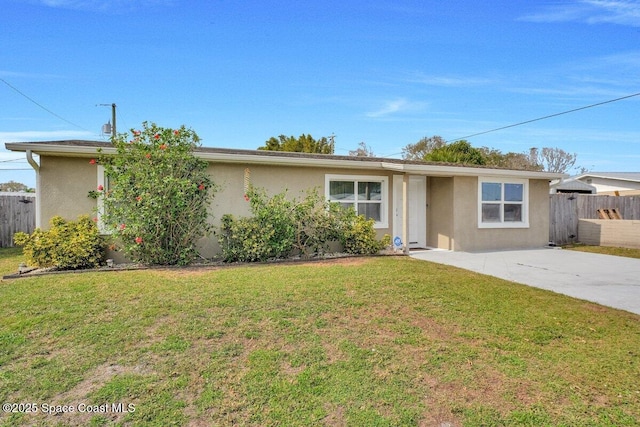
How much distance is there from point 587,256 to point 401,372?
32.9ft

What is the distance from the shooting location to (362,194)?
36.2ft

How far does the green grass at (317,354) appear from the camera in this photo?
2914 mm

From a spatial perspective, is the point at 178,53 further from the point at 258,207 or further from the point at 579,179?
A: the point at 579,179

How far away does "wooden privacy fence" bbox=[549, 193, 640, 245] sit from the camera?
46.4 feet

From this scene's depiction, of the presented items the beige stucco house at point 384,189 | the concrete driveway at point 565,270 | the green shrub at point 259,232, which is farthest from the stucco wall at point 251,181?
the concrete driveway at point 565,270

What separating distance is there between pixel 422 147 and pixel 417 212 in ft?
83.9

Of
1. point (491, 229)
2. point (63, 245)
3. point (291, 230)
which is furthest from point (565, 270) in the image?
point (63, 245)

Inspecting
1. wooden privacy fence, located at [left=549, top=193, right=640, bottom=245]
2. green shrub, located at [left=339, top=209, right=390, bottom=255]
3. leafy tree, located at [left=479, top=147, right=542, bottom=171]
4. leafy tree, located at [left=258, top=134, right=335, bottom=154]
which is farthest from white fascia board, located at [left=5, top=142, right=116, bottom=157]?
leafy tree, located at [left=479, top=147, right=542, bottom=171]

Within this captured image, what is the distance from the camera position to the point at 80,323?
4469 millimetres

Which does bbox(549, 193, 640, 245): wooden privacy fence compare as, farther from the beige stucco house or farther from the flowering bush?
the flowering bush

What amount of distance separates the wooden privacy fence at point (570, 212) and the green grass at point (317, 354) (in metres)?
9.84

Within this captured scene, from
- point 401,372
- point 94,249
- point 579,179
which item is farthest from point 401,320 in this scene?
point 579,179

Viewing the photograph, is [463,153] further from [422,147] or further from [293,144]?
[293,144]

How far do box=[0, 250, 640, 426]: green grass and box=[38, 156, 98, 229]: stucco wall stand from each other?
2.82 meters
